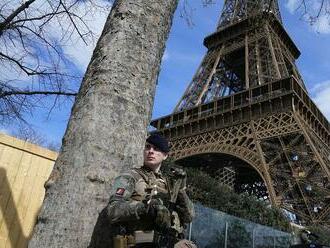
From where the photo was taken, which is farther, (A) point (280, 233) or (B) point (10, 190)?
(A) point (280, 233)

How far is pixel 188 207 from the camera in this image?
7.95 feet

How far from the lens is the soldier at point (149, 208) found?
200cm

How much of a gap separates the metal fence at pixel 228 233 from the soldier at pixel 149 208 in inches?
228

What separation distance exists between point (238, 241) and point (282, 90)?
16.8 m

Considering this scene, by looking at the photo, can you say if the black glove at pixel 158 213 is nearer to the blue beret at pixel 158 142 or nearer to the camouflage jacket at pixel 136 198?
the camouflage jacket at pixel 136 198

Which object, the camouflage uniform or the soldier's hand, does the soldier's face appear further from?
the soldier's hand

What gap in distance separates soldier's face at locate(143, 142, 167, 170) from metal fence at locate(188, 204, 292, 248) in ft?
18.8

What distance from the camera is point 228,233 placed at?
8.90 metres

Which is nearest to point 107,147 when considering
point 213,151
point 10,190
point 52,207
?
point 52,207

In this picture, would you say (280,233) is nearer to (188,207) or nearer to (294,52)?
(188,207)

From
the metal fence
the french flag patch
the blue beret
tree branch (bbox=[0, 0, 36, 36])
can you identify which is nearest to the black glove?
the french flag patch

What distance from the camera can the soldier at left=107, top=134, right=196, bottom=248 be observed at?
78.6 inches

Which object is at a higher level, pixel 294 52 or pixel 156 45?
pixel 294 52

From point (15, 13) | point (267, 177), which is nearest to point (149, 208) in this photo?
point (15, 13)
